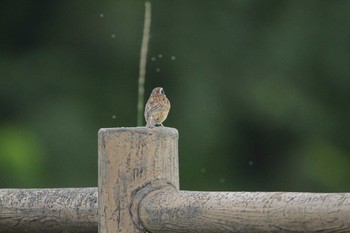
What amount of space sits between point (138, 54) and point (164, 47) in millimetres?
185

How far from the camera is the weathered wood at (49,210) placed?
3.61 meters

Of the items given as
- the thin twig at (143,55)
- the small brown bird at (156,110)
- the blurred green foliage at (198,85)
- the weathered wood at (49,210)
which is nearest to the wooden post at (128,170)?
the weathered wood at (49,210)

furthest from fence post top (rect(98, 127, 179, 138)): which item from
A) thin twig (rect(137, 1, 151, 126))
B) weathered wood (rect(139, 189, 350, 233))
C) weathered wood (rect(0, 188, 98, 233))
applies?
thin twig (rect(137, 1, 151, 126))

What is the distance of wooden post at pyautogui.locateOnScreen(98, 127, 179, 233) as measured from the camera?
11.0 ft

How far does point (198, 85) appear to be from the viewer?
9273mm

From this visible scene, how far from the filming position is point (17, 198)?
12.3 ft

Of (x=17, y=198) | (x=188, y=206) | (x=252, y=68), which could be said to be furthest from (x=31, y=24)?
(x=188, y=206)

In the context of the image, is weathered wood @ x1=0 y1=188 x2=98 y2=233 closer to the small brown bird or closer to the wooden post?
the wooden post

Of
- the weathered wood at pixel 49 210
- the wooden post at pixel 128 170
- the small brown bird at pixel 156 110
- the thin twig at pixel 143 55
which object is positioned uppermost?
the thin twig at pixel 143 55

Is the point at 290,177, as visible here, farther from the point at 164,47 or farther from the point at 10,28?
the point at 10,28

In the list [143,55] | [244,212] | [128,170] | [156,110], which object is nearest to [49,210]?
[128,170]

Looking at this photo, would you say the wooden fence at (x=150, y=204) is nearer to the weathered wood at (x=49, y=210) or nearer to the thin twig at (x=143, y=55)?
the weathered wood at (x=49, y=210)

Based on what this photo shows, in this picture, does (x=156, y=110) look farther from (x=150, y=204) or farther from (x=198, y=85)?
(x=198, y=85)

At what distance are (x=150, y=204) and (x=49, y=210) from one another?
0.45 m
